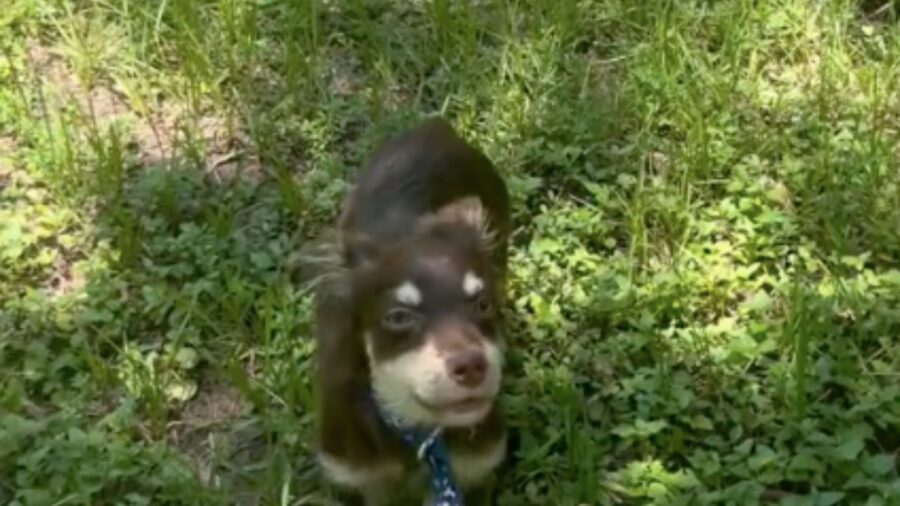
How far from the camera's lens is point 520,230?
5.18m

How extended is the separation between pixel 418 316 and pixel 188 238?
5.10ft

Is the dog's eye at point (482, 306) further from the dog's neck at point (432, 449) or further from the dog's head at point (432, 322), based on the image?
the dog's neck at point (432, 449)

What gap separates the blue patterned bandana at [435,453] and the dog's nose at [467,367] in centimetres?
37

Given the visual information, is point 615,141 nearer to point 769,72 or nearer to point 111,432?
point 769,72

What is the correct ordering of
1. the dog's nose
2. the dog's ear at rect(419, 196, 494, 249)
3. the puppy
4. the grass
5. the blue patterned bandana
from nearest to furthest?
1. the dog's nose
2. the puppy
3. the blue patterned bandana
4. the dog's ear at rect(419, 196, 494, 249)
5. the grass

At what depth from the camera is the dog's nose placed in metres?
3.56

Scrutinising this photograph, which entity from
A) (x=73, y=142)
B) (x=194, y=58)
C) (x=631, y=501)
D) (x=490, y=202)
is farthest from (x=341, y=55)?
(x=631, y=501)

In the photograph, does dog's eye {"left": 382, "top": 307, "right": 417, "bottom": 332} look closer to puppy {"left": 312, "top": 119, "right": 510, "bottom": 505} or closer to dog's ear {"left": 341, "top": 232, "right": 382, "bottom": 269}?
puppy {"left": 312, "top": 119, "right": 510, "bottom": 505}

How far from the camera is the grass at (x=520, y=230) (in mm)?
4340

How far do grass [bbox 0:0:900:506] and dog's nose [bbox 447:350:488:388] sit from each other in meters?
0.74

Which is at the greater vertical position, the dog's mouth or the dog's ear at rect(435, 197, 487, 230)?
the dog's ear at rect(435, 197, 487, 230)

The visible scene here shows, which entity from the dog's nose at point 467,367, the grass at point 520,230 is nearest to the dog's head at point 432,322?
the dog's nose at point 467,367

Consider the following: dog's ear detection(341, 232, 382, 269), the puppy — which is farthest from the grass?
dog's ear detection(341, 232, 382, 269)

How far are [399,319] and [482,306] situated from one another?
205 millimetres
